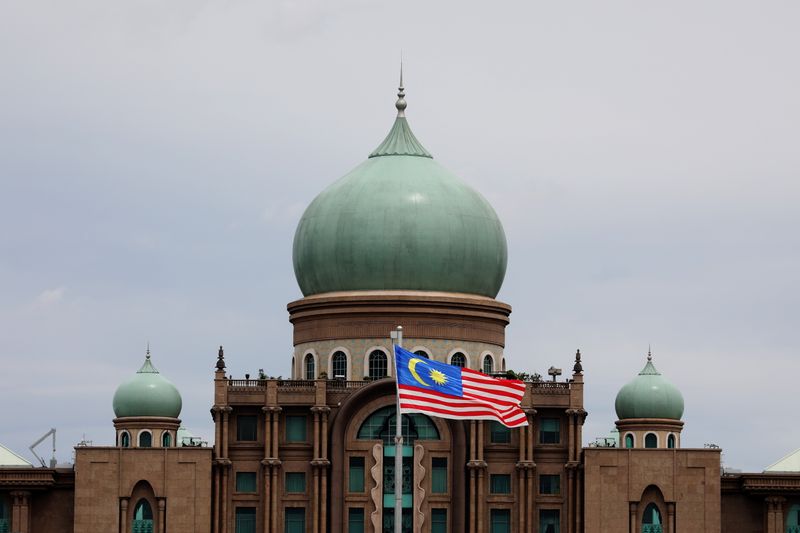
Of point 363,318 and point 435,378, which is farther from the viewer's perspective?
point 363,318

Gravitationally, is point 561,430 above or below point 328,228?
below

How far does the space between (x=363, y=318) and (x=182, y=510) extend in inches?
531

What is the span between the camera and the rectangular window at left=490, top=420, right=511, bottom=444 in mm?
117062

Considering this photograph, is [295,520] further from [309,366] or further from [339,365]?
[309,366]

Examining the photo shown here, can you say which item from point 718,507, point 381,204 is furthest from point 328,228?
point 718,507

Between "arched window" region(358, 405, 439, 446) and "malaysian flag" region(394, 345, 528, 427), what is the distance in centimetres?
1637

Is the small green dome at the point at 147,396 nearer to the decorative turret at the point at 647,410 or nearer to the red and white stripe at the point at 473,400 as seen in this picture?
the decorative turret at the point at 647,410

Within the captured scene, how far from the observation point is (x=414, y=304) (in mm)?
119938

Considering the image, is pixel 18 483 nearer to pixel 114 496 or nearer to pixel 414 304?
pixel 114 496

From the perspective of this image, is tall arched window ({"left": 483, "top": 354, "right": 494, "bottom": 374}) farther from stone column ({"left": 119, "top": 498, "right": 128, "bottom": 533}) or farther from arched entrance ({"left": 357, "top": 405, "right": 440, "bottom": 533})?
stone column ({"left": 119, "top": 498, "right": 128, "bottom": 533})

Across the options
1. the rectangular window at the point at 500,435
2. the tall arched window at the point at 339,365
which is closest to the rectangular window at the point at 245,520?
the tall arched window at the point at 339,365

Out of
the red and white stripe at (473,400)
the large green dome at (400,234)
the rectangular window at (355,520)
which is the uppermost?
the large green dome at (400,234)

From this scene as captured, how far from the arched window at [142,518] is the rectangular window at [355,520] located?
378 inches

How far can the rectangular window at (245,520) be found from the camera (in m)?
116
